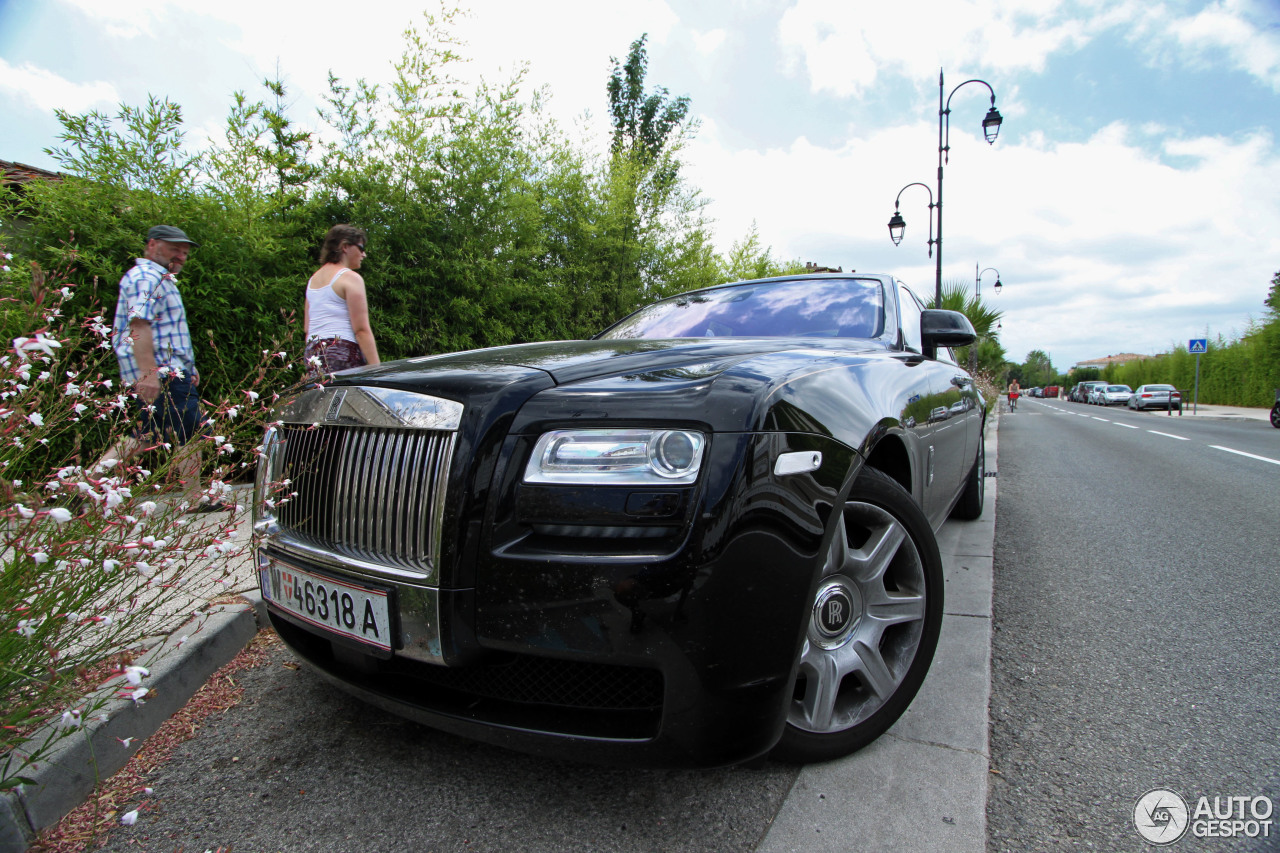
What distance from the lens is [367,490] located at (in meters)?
1.52

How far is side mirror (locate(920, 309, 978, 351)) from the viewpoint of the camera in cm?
290

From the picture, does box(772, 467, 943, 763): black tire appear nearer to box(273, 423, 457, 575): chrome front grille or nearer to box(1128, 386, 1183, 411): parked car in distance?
box(273, 423, 457, 575): chrome front grille

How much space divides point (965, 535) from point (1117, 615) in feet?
3.82

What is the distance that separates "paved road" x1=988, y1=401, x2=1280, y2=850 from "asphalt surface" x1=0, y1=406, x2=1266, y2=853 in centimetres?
13

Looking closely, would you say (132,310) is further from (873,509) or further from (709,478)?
(873,509)

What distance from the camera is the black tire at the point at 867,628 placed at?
5.31 feet

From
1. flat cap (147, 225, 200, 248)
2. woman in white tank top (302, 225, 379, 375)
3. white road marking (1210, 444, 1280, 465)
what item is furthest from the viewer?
white road marking (1210, 444, 1280, 465)

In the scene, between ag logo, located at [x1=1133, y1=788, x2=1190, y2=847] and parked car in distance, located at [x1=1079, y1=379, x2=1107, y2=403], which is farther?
parked car in distance, located at [x1=1079, y1=379, x2=1107, y2=403]

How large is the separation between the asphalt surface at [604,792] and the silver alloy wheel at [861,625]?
15cm

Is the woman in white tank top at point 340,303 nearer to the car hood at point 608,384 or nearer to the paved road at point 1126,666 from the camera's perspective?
the car hood at point 608,384

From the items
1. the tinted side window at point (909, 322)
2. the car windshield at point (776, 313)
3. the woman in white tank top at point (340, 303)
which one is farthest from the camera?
the woman in white tank top at point (340, 303)

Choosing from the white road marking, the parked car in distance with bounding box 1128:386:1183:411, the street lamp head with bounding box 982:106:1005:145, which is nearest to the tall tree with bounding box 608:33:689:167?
the street lamp head with bounding box 982:106:1005:145

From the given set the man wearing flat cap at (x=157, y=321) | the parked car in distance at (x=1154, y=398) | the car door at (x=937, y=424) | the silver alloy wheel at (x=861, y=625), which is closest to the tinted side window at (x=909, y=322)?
the car door at (x=937, y=424)

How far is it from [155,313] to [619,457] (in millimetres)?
3336
